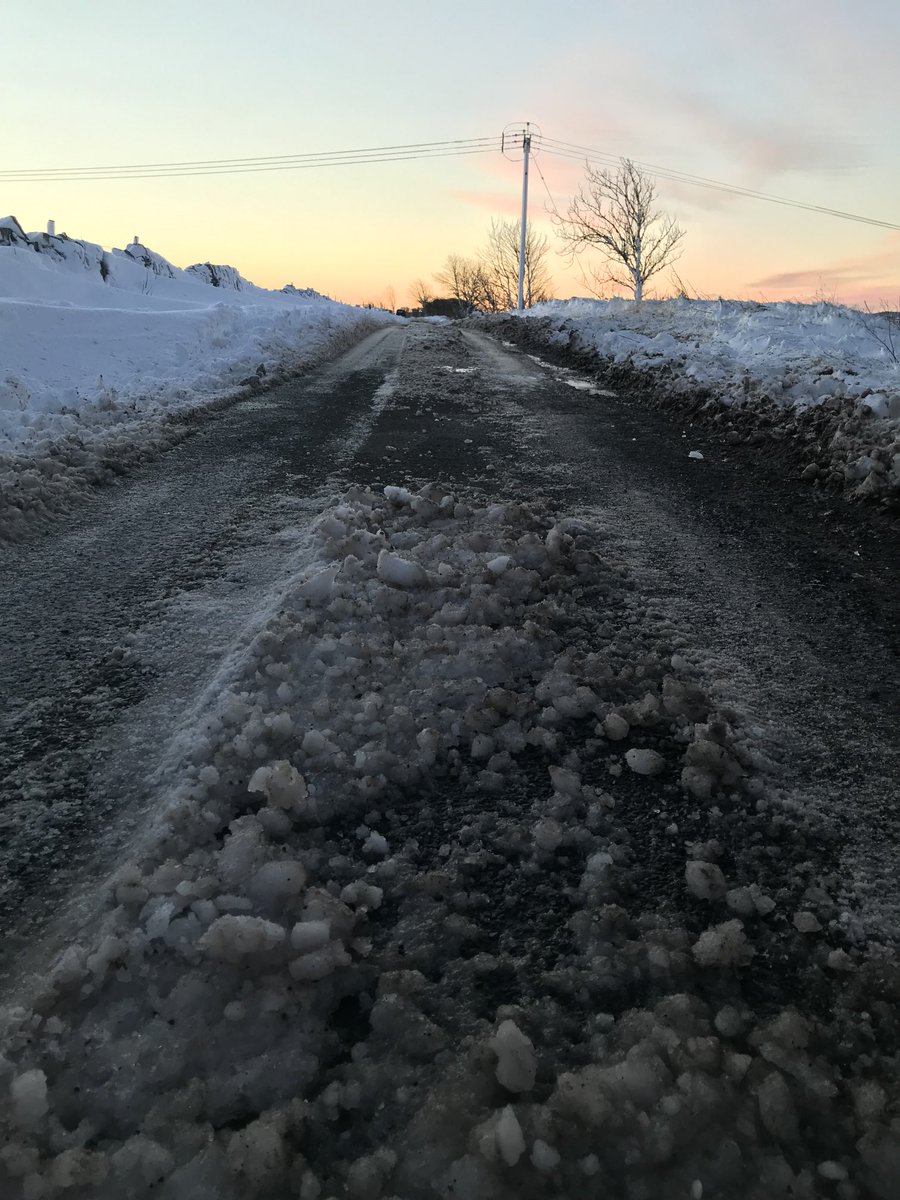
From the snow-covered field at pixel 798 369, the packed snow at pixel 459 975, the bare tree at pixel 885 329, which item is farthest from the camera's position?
the bare tree at pixel 885 329

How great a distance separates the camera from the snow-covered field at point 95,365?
5012 millimetres

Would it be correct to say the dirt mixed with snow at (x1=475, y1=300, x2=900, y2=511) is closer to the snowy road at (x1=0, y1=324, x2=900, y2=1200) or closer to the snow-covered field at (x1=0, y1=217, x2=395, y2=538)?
the snowy road at (x1=0, y1=324, x2=900, y2=1200)

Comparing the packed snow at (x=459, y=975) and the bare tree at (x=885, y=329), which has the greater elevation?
the bare tree at (x=885, y=329)

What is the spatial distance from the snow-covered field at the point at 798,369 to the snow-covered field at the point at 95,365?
200 inches

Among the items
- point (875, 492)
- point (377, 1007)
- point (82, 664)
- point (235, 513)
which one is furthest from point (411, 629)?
point (875, 492)

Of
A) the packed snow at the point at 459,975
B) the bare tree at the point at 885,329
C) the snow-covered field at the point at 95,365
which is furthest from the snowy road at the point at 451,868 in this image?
the bare tree at the point at 885,329

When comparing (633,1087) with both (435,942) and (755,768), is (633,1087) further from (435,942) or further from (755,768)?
(755,768)

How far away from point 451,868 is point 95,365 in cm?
877

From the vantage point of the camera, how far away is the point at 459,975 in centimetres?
152

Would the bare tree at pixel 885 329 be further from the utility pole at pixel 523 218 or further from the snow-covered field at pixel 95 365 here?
the utility pole at pixel 523 218

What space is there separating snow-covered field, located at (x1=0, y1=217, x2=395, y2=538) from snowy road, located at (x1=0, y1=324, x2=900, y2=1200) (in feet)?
5.38

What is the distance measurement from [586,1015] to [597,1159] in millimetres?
264

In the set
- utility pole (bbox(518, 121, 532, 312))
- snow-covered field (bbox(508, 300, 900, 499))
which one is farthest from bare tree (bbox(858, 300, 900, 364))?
utility pole (bbox(518, 121, 532, 312))

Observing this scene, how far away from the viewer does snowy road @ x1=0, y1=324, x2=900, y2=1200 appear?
48.1 inches
